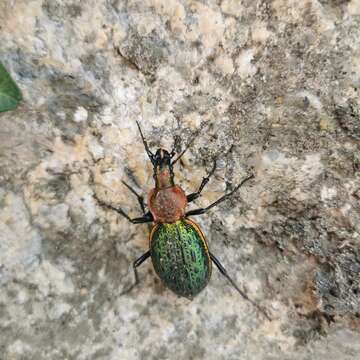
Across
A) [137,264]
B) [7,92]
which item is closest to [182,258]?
[137,264]

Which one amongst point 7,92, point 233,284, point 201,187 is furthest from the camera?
point 233,284

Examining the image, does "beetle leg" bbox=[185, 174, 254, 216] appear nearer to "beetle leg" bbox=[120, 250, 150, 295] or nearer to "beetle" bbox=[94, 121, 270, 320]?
"beetle" bbox=[94, 121, 270, 320]

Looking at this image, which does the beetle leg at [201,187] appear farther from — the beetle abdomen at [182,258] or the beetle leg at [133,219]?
the beetle leg at [133,219]

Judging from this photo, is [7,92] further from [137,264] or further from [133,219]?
[137,264]

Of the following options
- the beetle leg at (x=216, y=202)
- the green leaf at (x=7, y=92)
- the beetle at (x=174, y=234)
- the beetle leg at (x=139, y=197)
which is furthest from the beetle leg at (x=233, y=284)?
the green leaf at (x=7, y=92)

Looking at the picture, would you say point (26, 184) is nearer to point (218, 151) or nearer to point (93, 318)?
point (93, 318)

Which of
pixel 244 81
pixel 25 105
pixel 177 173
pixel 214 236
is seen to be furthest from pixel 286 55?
pixel 25 105
